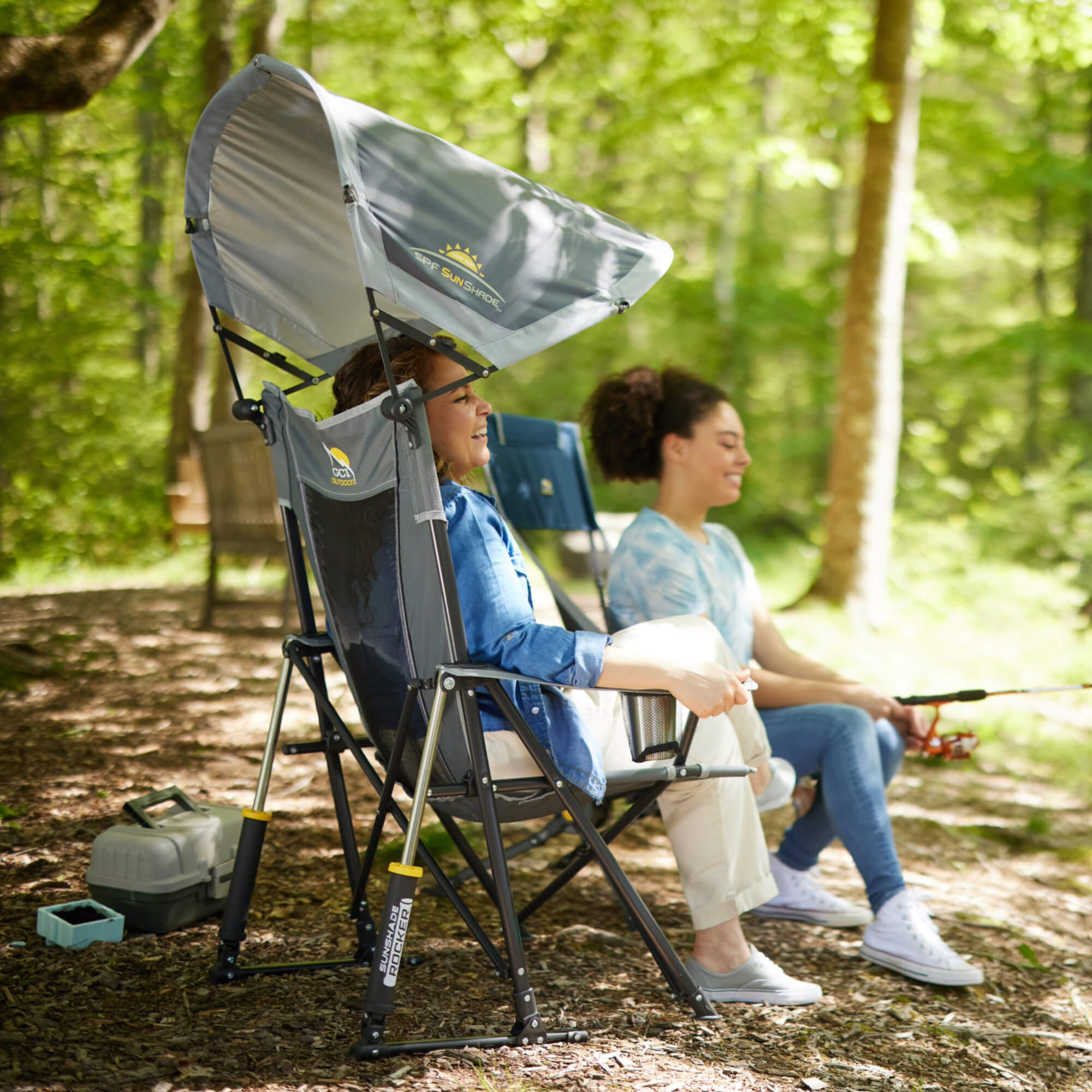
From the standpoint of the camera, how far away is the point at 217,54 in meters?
9.28

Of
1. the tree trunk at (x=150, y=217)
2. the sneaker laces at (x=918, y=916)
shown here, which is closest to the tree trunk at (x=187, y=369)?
the tree trunk at (x=150, y=217)

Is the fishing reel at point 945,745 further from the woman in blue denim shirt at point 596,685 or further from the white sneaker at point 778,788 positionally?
the woman in blue denim shirt at point 596,685

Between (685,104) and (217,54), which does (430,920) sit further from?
(217,54)

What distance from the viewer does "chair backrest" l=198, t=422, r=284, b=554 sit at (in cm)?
594

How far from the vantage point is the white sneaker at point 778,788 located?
9.27 feet

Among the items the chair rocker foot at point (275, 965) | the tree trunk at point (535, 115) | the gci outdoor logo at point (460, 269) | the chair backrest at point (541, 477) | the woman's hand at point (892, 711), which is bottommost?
the chair rocker foot at point (275, 965)

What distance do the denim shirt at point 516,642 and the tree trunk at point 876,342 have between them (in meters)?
5.43

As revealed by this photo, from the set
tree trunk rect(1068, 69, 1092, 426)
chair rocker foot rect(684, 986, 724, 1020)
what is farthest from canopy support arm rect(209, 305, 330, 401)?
tree trunk rect(1068, 69, 1092, 426)

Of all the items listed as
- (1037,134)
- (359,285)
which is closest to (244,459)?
(359,285)

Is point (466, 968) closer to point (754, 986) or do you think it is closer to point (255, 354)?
point (754, 986)

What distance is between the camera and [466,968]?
2.59 meters

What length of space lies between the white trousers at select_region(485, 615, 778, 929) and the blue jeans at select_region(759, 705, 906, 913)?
→ 1.51ft

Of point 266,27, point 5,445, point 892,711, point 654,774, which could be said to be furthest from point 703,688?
point 5,445

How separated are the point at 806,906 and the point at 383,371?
191cm
